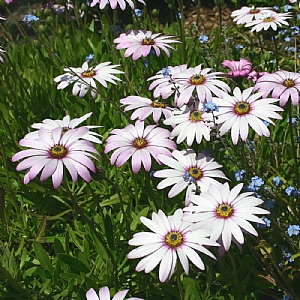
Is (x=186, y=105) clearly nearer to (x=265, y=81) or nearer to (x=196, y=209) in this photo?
(x=265, y=81)

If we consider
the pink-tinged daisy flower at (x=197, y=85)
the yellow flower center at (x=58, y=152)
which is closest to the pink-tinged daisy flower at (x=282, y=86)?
the pink-tinged daisy flower at (x=197, y=85)

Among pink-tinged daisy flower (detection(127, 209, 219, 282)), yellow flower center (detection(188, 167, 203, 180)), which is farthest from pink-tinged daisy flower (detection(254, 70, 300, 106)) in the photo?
pink-tinged daisy flower (detection(127, 209, 219, 282))

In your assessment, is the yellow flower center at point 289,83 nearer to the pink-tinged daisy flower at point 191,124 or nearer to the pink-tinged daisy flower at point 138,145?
the pink-tinged daisy flower at point 191,124

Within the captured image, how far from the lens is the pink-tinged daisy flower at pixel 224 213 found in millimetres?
1280

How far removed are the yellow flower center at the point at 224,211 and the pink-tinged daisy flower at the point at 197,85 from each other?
437 millimetres

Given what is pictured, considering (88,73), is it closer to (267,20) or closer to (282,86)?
(282,86)

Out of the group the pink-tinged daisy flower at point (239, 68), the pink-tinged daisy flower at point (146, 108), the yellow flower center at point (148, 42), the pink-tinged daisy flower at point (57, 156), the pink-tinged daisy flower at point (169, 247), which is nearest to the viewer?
the pink-tinged daisy flower at point (169, 247)

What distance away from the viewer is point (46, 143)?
56.9 inches

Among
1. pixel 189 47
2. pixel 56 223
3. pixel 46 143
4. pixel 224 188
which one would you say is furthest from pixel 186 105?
pixel 189 47

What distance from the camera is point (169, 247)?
4.19ft

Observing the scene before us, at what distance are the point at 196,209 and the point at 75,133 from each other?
1.39ft

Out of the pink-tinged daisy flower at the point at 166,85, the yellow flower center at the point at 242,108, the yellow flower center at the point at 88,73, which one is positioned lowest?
the yellow flower center at the point at 242,108

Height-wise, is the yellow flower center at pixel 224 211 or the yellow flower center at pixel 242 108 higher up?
the yellow flower center at pixel 242 108

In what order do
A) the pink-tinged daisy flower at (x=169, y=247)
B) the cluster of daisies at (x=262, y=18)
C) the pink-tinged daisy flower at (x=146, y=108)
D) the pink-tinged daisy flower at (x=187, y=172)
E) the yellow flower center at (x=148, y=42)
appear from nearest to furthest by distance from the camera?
1. the pink-tinged daisy flower at (x=169, y=247)
2. the pink-tinged daisy flower at (x=187, y=172)
3. the pink-tinged daisy flower at (x=146, y=108)
4. the yellow flower center at (x=148, y=42)
5. the cluster of daisies at (x=262, y=18)
